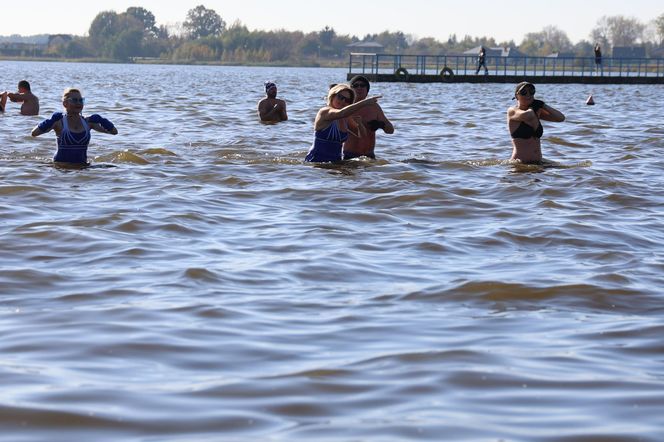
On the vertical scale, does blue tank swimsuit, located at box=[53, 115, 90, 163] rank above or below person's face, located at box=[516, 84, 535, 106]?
below

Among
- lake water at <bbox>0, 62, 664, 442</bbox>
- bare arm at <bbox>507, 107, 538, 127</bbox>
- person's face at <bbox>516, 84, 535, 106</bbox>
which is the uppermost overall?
person's face at <bbox>516, 84, 535, 106</bbox>

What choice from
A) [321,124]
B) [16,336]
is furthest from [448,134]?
[16,336]

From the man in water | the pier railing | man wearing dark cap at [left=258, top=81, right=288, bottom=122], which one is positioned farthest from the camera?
the pier railing

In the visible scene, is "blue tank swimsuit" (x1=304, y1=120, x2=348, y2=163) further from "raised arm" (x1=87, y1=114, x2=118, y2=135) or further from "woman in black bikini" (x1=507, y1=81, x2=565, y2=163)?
"raised arm" (x1=87, y1=114, x2=118, y2=135)

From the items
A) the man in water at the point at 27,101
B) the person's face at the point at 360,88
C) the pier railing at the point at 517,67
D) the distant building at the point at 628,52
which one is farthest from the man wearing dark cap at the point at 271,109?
the distant building at the point at 628,52

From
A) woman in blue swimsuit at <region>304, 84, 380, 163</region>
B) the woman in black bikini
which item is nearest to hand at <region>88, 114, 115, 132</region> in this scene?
woman in blue swimsuit at <region>304, 84, 380, 163</region>

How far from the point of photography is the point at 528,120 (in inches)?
552

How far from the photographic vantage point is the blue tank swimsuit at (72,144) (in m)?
13.4

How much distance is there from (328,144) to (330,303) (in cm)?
749

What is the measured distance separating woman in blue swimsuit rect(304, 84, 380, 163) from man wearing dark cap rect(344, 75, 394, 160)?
11 centimetres

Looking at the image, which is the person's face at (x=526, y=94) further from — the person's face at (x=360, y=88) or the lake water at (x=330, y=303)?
the person's face at (x=360, y=88)

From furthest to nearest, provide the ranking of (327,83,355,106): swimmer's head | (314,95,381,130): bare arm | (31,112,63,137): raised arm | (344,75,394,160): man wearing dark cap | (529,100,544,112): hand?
(529,100,544,112): hand
(344,75,394,160): man wearing dark cap
(327,83,355,106): swimmer's head
(31,112,63,137): raised arm
(314,95,381,130): bare arm

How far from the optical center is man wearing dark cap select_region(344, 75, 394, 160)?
13930 mm

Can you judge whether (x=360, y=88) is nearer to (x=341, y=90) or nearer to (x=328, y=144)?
(x=341, y=90)
